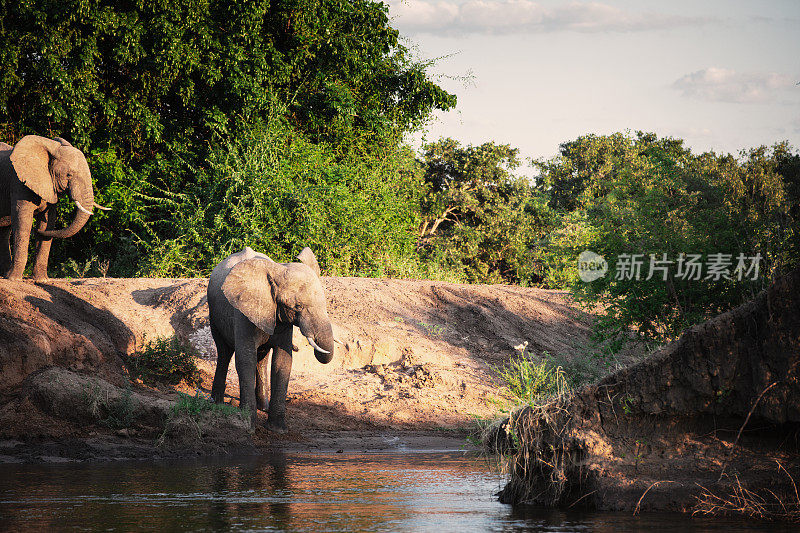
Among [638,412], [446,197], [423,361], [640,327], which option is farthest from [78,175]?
[446,197]

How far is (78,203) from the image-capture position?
58.1 ft

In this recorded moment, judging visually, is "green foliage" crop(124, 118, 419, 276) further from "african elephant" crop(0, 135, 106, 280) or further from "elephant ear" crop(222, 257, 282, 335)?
"elephant ear" crop(222, 257, 282, 335)

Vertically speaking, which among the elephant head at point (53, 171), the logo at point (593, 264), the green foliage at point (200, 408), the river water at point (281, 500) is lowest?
the river water at point (281, 500)

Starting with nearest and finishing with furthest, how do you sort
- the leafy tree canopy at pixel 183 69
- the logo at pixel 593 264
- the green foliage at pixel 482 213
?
the logo at pixel 593 264
the leafy tree canopy at pixel 183 69
the green foliage at pixel 482 213

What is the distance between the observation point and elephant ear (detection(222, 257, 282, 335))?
13875 millimetres

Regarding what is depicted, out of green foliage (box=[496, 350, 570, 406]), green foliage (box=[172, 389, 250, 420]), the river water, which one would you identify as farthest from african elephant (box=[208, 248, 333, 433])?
green foliage (box=[496, 350, 570, 406])

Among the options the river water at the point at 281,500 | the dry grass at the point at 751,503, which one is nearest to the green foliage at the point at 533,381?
the river water at the point at 281,500

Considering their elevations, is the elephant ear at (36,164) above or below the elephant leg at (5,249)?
above

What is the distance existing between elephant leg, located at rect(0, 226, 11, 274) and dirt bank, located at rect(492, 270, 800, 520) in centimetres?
1268

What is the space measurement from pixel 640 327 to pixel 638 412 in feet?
26.7

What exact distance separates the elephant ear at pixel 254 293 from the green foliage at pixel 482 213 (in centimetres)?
2039

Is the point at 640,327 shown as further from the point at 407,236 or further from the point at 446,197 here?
the point at 446,197

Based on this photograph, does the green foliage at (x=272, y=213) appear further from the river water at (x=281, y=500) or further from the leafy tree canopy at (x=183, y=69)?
the river water at (x=281, y=500)

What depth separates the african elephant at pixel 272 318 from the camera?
45.4 ft
